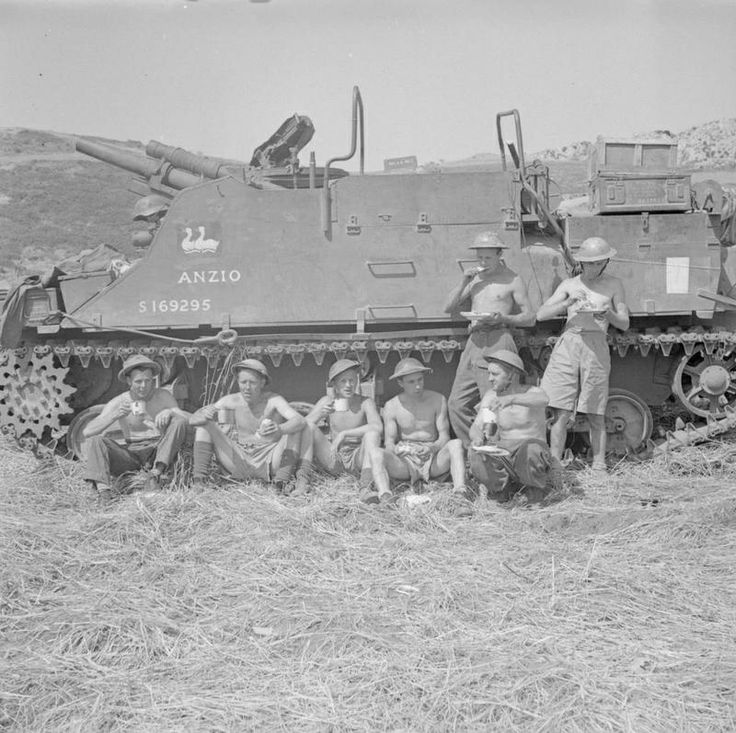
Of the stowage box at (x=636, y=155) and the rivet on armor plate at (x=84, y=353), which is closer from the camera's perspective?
the rivet on armor plate at (x=84, y=353)

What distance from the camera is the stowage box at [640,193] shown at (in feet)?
28.7

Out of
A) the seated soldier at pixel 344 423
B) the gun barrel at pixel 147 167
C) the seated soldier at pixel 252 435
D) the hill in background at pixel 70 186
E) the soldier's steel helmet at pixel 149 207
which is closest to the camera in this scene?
the seated soldier at pixel 252 435

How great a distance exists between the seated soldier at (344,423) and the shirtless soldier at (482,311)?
0.77 meters

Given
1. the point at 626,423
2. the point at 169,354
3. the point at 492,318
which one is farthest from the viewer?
the point at 626,423

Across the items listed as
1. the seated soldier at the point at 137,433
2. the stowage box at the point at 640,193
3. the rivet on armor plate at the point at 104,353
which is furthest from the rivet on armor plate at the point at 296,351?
the stowage box at the point at 640,193

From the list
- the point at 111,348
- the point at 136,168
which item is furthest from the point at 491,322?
the point at 136,168

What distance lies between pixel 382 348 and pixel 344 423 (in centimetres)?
91

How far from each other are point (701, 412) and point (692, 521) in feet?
7.16

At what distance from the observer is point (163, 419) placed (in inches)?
298

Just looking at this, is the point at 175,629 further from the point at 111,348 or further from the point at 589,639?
the point at 111,348

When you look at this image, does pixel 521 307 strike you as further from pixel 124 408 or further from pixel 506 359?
pixel 124 408

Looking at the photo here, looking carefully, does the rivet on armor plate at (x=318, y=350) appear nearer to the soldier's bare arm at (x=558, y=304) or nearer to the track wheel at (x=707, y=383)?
the soldier's bare arm at (x=558, y=304)

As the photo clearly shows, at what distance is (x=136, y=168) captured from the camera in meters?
11.2

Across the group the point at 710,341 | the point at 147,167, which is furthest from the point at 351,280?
the point at 147,167
